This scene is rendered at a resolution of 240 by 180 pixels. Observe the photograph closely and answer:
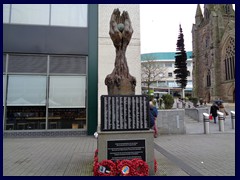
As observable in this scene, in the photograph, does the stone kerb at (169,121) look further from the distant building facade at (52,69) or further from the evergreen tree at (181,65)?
the evergreen tree at (181,65)

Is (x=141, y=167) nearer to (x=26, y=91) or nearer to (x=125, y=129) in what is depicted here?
(x=125, y=129)

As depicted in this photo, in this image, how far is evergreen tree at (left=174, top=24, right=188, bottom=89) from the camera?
55062 millimetres

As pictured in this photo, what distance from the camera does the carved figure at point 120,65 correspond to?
6.33 m

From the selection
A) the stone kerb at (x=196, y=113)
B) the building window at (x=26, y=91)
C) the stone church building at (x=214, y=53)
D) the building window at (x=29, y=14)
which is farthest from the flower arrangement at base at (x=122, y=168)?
the stone church building at (x=214, y=53)

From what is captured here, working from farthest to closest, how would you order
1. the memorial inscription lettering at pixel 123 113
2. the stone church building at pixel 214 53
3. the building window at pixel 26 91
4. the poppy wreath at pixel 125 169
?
the stone church building at pixel 214 53, the building window at pixel 26 91, the memorial inscription lettering at pixel 123 113, the poppy wreath at pixel 125 169

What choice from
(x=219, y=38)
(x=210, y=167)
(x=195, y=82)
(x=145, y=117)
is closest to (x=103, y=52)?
(x=145, y=117)

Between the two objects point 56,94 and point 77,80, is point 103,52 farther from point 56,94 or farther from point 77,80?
point 56,94

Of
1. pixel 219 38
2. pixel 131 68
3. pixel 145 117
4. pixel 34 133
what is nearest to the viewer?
pixel 145 117

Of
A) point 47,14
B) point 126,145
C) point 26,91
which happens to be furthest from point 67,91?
point 126,145

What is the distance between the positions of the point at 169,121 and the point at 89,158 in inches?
253

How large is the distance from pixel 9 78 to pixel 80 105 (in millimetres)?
A: 4027

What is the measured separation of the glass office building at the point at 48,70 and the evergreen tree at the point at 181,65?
45.3m

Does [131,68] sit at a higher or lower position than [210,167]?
higher

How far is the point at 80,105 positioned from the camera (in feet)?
41.1
